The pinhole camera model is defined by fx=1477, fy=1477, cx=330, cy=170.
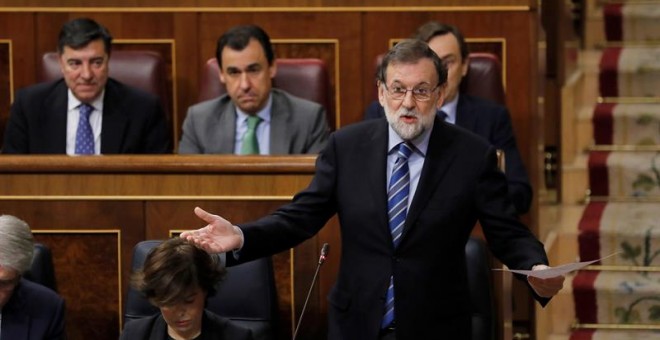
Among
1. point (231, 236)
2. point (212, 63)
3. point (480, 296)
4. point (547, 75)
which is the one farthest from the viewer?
point (547, 75)

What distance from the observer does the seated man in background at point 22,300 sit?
6.31 ft

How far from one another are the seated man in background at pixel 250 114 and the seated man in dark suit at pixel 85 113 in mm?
95

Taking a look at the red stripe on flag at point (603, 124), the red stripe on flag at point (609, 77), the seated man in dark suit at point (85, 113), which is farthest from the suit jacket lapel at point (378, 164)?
the red stripe on flag at point (609, 77)

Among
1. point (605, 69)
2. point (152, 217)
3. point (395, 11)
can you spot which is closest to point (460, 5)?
point (395, 11)

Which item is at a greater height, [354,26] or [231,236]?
[354,26]

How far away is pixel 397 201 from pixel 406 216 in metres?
0.02

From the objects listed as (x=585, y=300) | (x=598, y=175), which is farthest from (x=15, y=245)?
(x=598, y=175)

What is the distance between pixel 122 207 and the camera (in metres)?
2.19

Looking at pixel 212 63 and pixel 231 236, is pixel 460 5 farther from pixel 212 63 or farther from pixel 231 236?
pixel 231 236

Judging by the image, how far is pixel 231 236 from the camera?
171 cm

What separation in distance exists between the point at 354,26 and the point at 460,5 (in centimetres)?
21

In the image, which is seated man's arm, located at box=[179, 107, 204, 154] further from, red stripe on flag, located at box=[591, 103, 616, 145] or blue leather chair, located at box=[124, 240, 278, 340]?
red stripe on flag, located at box=[591, 103, 616, 145]

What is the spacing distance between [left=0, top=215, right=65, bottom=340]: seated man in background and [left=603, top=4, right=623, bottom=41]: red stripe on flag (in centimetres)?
168

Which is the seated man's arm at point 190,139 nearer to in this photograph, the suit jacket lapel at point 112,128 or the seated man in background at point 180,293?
the suit jacket lapel at point 112,128
